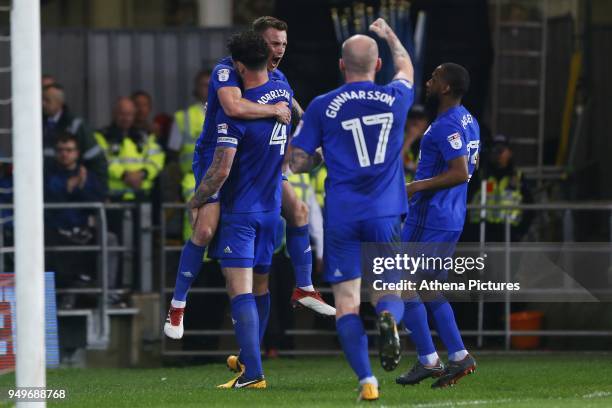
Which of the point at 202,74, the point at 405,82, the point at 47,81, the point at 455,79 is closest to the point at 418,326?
the point at 455,79

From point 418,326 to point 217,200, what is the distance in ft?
5.50

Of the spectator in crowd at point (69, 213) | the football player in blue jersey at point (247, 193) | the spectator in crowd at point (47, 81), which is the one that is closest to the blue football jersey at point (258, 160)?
the football player in blue jersey at point (247, 193)

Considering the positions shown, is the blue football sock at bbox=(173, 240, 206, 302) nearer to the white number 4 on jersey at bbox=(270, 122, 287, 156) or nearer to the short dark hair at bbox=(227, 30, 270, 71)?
the white number 4 on jersey at bbox=(270, 122, 287, 156)

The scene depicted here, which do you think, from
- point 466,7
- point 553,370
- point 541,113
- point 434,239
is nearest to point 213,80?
point 434,239

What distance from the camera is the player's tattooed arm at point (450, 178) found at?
1059cm

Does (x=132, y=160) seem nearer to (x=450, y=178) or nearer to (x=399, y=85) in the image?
(x=450, y=178)

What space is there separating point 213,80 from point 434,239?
6.27ft

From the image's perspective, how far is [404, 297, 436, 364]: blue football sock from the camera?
35.8ft

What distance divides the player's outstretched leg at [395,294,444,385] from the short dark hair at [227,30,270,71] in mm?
2028

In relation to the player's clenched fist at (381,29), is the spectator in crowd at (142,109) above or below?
below

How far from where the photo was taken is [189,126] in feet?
52.6

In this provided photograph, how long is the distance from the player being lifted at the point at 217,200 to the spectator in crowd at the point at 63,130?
4.55 meters

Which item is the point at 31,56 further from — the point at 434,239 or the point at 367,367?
the point at 434,239

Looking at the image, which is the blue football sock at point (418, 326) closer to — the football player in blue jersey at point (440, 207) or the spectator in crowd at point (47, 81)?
the football player in blue jersey at point (440, 207)
